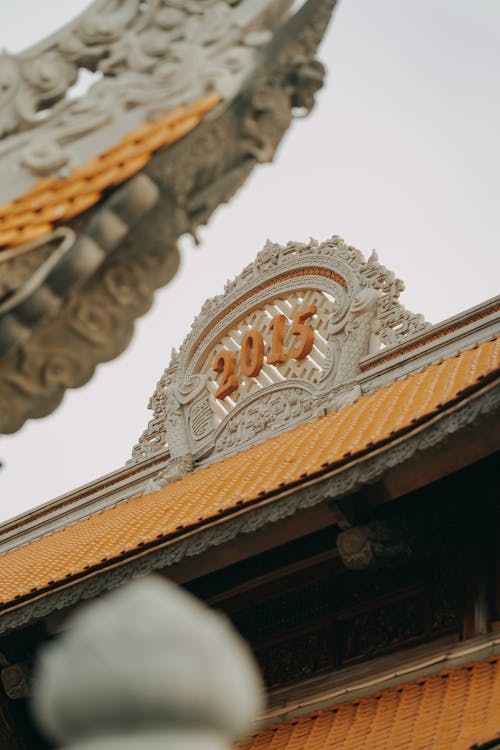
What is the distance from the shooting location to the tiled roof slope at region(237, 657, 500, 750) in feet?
14.8

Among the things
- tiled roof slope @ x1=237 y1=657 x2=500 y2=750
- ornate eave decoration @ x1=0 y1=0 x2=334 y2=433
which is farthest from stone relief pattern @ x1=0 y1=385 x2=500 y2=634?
ornate eave decoration @ x1=0 y1=0 x2=334 y2=433

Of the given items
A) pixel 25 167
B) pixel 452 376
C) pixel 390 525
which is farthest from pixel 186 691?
pixel 452 376

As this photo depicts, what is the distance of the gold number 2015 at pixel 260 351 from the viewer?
10359 millimetres

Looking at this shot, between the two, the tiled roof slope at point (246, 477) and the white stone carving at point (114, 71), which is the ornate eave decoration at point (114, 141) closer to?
the white stone carving at point (114, 71)

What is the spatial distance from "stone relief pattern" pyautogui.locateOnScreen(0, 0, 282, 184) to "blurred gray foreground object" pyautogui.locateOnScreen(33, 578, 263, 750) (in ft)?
4.87

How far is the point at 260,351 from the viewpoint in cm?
1067

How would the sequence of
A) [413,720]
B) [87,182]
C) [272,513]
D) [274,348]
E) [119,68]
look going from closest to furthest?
1. [87,182]
2. [119,68]
3. [413,720]
4. [272,513]
5. [274,348]

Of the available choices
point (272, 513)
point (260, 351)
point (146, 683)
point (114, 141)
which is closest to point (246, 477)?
point (272, 513)

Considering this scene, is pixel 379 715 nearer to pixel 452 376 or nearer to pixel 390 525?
pixel 390 525

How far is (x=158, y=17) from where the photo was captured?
9.12ft

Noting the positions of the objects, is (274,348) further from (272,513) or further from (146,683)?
(146,683)

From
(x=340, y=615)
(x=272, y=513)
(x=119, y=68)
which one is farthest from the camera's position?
(x=340, y=615)

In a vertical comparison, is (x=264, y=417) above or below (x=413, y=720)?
above

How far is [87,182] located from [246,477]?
5.38 metres
